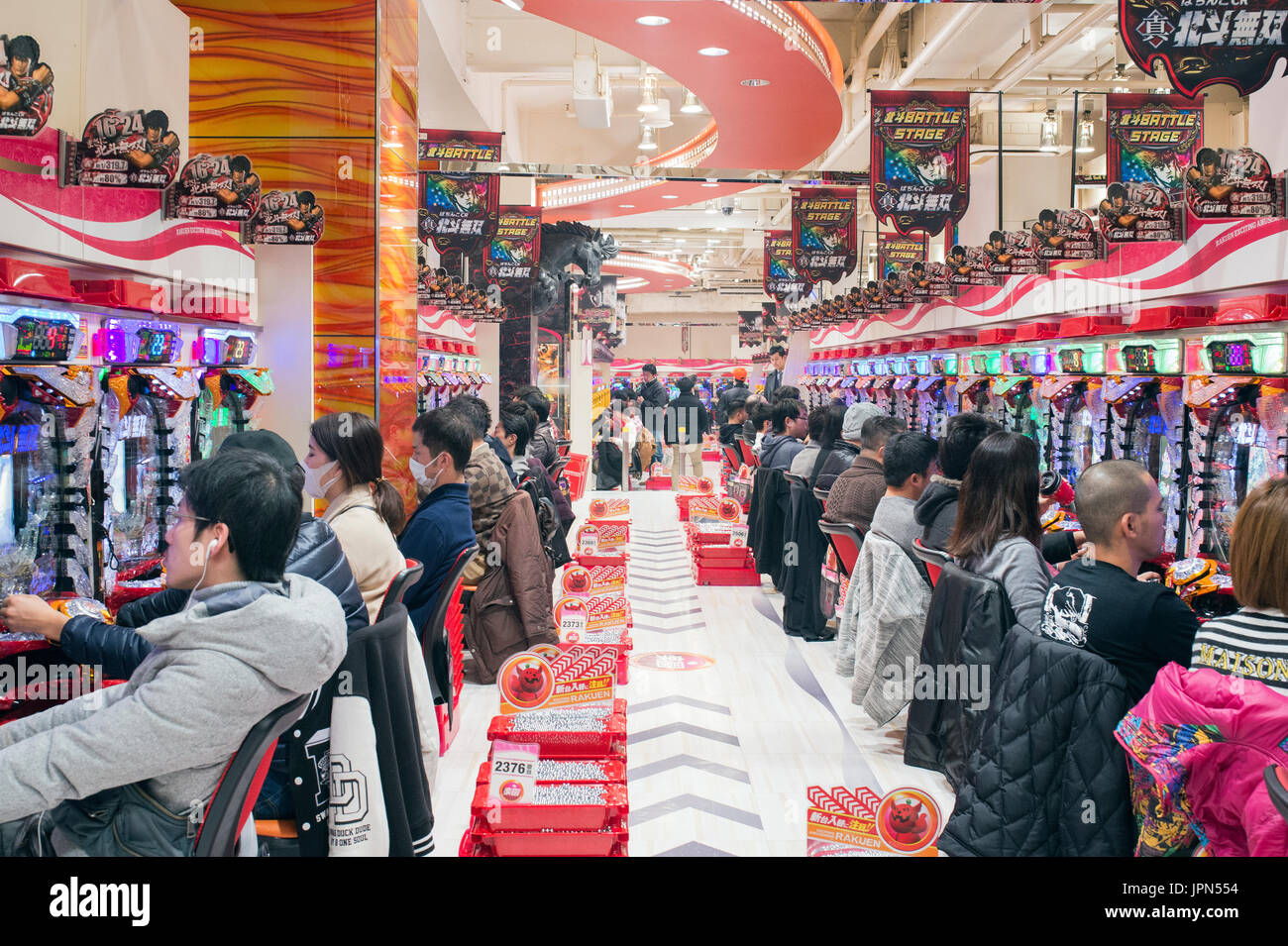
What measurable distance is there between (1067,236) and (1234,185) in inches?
92.3

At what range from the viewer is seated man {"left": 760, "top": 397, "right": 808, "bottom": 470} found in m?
8.05

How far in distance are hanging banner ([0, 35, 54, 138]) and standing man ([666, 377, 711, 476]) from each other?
1280 centimetres

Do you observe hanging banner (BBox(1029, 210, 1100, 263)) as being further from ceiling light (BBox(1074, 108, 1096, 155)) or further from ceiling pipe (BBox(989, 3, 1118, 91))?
ceiling light (BBox(1074, 108, 1096, 155))

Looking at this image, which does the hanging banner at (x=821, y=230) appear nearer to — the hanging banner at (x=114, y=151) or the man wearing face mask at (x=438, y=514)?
the man wearing face mask at (x=438, y=514)

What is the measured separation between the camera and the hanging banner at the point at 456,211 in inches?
370

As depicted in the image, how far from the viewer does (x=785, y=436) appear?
838cm

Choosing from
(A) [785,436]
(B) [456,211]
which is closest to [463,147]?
(B) [456,211]

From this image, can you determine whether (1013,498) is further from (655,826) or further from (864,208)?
(864,208)

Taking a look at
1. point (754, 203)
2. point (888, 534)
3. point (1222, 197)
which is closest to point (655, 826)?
point (888, 534)

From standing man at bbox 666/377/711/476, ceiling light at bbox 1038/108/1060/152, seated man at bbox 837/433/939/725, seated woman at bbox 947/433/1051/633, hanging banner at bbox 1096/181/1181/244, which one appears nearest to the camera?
seated woman at bbox 947/433/1051/633

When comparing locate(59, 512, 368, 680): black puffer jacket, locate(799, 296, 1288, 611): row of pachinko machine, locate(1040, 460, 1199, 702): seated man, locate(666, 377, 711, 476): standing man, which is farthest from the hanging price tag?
locate(666, 377, 711, 476): standing man

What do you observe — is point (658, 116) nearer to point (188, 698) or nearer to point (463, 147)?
point (463, 147)

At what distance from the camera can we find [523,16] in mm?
11523
